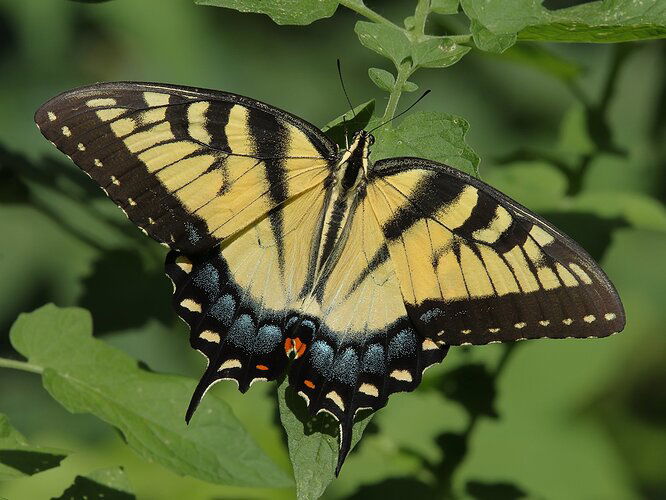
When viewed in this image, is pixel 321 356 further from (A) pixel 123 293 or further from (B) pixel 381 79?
(A) pixel 123 293

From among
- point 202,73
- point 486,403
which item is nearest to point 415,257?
point 486,403

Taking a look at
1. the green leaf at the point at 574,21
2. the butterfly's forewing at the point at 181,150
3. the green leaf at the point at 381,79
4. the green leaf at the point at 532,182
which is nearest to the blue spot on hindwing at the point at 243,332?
the butterfly's forewing at the point at 181,150

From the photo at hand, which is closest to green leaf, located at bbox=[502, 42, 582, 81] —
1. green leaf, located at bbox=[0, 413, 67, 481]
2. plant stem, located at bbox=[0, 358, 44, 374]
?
plant stem, located at bbox=[0, 358, 44, 374]

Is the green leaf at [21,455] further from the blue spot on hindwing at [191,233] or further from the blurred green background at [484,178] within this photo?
the blurred green background at [484,178]

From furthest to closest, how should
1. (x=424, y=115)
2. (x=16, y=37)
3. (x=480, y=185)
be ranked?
(x=16, y=37)
(x=480, y=185)
(x=424, y=115)

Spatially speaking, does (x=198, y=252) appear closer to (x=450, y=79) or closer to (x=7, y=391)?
(x=7, y=391)

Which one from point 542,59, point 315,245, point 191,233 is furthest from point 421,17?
point 542,59
